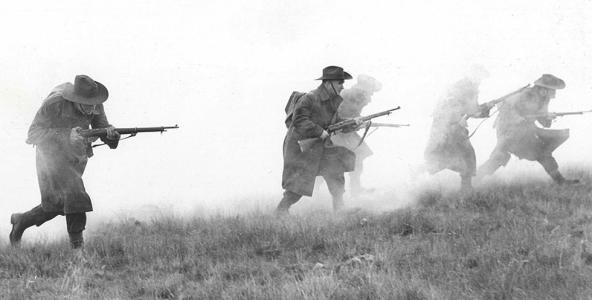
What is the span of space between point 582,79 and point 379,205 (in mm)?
10329

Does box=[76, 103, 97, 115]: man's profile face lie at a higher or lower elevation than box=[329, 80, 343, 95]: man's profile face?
lower

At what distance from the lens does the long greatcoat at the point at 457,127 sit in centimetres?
927

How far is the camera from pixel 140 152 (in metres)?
15.6

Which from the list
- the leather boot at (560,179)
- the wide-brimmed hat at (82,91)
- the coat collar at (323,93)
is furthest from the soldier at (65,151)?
the leather boot at (560,179)

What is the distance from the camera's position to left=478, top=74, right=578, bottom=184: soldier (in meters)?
9.09

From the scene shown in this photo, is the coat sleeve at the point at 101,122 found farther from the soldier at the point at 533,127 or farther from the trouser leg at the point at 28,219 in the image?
the soldier at the point at 533,127

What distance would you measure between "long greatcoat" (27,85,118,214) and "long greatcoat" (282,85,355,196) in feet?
8.37

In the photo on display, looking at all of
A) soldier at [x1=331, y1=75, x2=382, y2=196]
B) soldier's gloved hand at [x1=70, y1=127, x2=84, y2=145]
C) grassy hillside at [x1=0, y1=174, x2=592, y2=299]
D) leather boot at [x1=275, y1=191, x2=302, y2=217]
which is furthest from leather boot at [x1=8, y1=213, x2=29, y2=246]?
soldier at [x1=331, y1=75, x2=382, y2=196]

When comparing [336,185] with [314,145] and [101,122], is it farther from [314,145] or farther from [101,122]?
[101,122]

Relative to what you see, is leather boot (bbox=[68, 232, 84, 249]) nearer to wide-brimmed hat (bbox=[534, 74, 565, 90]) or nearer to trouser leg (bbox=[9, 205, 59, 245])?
trouser leg (bbox=[9, 205, 59, 245])

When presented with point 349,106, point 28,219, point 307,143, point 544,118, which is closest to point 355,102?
point 349,106

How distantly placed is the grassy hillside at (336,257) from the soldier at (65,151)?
335mm

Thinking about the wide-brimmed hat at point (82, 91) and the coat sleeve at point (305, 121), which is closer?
the wide-brimmed hat at point (82, 91)

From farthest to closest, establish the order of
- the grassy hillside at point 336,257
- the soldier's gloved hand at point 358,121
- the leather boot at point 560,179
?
the leather boot at point 560,179 < the soldier's gloved hand at point 358,121 < the grassy hillside at point 336,257
